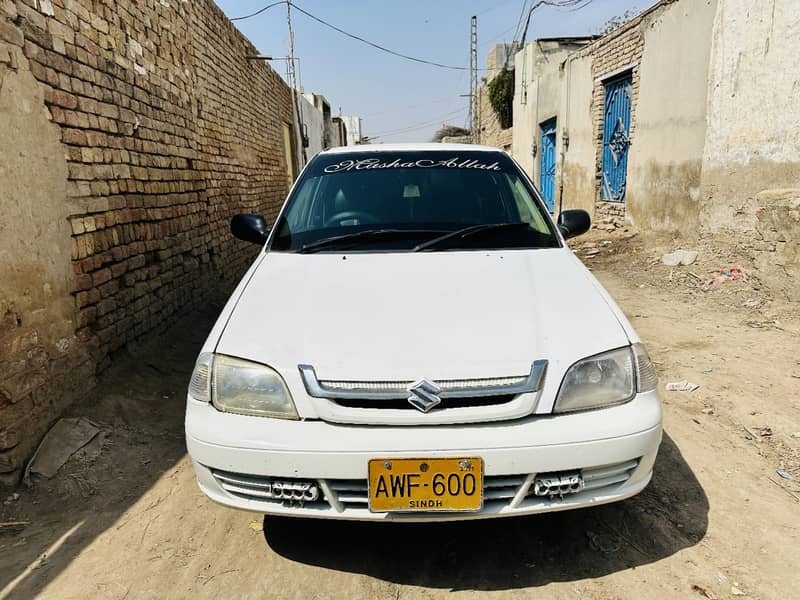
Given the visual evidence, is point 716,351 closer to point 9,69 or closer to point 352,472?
point 352,472

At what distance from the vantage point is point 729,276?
6.03m

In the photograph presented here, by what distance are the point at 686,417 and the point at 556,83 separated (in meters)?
11.5

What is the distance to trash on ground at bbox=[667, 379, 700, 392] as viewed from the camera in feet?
12.0

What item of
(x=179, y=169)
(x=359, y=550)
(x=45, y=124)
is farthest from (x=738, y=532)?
(x=179, y=169)

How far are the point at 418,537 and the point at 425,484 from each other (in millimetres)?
644

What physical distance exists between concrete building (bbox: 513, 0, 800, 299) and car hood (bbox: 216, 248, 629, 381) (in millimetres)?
4138

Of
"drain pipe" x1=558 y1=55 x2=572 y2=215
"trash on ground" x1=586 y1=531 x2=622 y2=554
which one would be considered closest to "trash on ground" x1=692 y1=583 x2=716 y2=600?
"trash on ground" x1=586 y1=531 x2=622 y2=554

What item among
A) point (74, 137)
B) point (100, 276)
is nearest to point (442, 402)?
point (100, 276)

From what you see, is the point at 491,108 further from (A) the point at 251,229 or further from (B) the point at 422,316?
(B) the point at 422,316

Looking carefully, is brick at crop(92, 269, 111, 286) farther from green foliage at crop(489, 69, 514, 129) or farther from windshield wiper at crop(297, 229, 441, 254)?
green foliage at crop(489, 69, 514, 129)

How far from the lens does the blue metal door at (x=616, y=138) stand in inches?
370

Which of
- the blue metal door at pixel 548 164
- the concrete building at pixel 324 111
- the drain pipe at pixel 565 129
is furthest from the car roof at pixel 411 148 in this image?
the concrete building at pixel 324 111

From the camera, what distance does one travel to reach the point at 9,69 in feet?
9.03

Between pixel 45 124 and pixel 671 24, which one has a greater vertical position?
pixel 671 24
